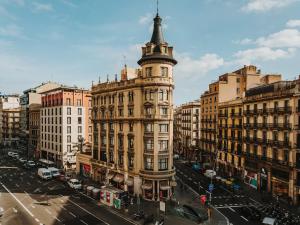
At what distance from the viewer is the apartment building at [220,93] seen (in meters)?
81.8

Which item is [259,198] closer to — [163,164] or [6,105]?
[163,164]

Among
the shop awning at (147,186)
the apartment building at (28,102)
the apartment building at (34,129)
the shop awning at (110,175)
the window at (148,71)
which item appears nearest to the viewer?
the shop awning at (147,186)

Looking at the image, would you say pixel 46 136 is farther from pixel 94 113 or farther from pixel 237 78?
pixel 237 78

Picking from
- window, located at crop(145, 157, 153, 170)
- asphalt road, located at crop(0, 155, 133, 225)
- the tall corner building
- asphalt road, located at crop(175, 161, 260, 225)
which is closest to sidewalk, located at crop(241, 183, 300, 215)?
A: asphalt road, located at crop(175, 161, 260, 225)

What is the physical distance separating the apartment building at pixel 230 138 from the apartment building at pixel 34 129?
216 ft

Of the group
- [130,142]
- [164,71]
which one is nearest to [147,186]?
[130,142]

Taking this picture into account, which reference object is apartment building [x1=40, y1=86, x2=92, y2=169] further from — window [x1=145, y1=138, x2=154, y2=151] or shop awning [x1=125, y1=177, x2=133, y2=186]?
window [x1=145, y1=138, x2=154, y2=151]

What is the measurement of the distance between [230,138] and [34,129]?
243ft

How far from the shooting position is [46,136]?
96750 millimetres

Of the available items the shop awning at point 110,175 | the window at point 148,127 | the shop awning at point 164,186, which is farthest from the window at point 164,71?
the shop awning at point 110,175

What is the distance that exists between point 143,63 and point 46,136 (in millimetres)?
58037

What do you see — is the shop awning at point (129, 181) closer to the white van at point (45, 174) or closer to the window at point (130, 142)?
the window at point (130, 142)

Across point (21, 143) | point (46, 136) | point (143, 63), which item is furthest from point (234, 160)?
point (21, 143)

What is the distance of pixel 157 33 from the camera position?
54.6 m
